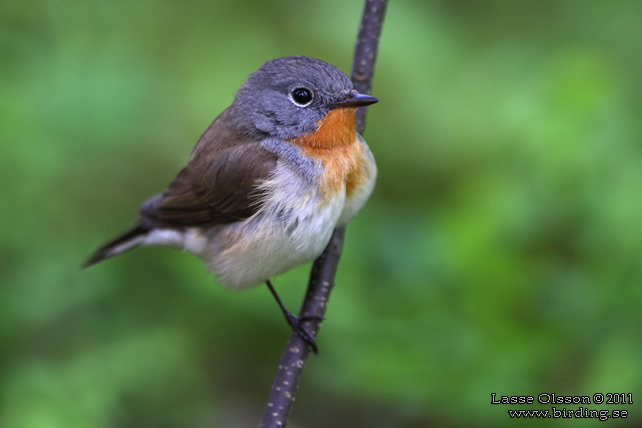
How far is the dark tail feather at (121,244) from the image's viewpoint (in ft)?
12.4

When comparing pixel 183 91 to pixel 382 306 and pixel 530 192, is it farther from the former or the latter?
pixel 530 192

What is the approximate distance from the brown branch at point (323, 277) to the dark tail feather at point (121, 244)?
3.28ft

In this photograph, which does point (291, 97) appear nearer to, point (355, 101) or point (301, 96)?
point (301, 96)

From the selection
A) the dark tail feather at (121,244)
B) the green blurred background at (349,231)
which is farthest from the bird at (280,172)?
the green blurred background at (349,231)

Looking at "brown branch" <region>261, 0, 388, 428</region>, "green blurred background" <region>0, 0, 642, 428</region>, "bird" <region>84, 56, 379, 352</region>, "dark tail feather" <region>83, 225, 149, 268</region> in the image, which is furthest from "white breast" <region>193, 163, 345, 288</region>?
"green blurred background" <region>0, 0, 642, 428</region>

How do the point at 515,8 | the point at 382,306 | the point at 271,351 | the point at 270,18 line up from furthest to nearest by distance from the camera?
the point at 515,8
the point at 270,18
the point at 271,351
the point at 382,306

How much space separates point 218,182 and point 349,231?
1.09 metres

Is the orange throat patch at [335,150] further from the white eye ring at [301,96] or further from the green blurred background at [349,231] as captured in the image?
the green blurred background at [349,231]

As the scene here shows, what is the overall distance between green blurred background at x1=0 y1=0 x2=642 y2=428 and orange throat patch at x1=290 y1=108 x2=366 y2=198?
2.97 feet

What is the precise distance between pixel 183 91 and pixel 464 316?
2.44 metres

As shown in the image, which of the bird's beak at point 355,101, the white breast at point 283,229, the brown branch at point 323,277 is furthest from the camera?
the white breast at point 283,229

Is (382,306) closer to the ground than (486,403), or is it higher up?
higher up

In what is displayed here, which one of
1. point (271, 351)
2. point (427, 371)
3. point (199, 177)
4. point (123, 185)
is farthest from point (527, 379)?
point (123, 185)

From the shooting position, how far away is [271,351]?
14.5ft
